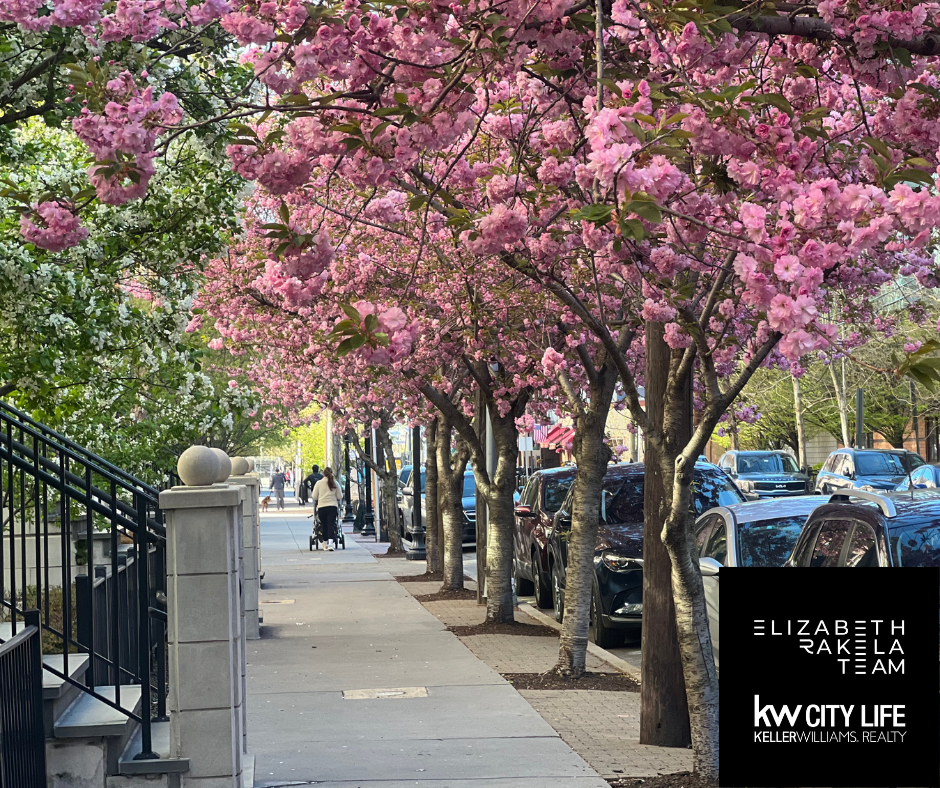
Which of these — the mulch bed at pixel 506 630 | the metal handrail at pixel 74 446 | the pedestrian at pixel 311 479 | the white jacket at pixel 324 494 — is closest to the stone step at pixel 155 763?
the metal handrail at pixel 74 446

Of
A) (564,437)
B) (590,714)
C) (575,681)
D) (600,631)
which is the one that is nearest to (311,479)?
(564,437)

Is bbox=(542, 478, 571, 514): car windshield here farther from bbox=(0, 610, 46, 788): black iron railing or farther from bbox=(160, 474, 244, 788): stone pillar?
bbox=(0, 610, 46, 788): black iron railing

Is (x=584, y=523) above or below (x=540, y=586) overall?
above

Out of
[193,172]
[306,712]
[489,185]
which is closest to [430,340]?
[193,172]

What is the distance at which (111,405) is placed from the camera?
14.4 meters

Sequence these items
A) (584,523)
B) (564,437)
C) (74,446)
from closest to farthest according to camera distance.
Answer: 1. (74,446)
2. (584,523)
3. (564,437)

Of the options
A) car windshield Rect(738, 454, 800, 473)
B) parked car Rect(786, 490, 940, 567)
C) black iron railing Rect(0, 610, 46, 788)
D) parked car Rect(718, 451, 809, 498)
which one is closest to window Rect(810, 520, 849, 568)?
parked car Rect(786, 490, 940, 567)

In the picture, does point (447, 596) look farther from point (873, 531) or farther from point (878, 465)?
point (878, 465)

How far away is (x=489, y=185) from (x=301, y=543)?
3100 cm

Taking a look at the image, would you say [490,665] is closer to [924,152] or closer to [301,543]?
[924,152]

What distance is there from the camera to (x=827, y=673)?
5.24 meters

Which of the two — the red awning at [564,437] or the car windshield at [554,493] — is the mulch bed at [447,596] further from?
the red awning at [564,437]

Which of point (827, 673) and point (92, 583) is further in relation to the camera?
point (92, 583)

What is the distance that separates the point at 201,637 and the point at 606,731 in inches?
151
